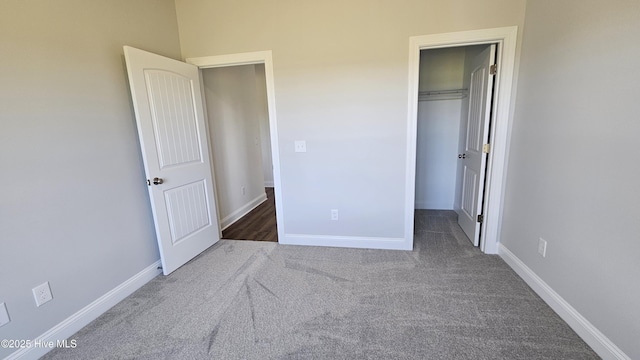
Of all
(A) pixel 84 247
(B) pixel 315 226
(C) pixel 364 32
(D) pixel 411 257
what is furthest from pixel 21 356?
(C) pixel 364 32

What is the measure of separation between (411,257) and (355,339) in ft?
3.96

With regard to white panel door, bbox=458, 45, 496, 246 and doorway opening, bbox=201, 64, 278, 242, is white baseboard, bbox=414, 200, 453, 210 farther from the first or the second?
doorway opening, bbox=201, 64, 278, 242

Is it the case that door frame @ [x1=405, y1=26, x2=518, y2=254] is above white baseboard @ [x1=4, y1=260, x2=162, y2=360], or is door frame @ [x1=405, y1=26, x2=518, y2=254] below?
above

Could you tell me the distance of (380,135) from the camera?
8.36 ft

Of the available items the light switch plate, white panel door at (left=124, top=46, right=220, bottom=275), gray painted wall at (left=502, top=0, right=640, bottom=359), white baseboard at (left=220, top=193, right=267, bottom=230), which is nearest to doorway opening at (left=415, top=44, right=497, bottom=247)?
gray painted wall at (left=502, top=0, right=640, bottom=359)

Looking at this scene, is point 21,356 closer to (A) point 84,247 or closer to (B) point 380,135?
(A) point 84,247

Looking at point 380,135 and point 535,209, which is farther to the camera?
point 380,135

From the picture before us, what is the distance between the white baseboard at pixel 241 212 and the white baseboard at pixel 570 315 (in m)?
3.27

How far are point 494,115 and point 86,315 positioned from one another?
363 centimetres

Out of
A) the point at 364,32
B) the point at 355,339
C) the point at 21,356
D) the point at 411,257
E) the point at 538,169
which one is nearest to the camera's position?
the point at 21,356

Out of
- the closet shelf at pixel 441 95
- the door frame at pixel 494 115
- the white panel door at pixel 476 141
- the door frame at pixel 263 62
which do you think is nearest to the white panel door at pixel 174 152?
the door frame at pixel 263 62

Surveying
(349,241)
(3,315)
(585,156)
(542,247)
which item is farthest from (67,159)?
(542,247)

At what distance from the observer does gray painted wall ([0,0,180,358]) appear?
146 centimetres

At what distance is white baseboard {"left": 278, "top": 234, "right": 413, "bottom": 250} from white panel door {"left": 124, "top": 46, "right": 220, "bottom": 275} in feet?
3.18
